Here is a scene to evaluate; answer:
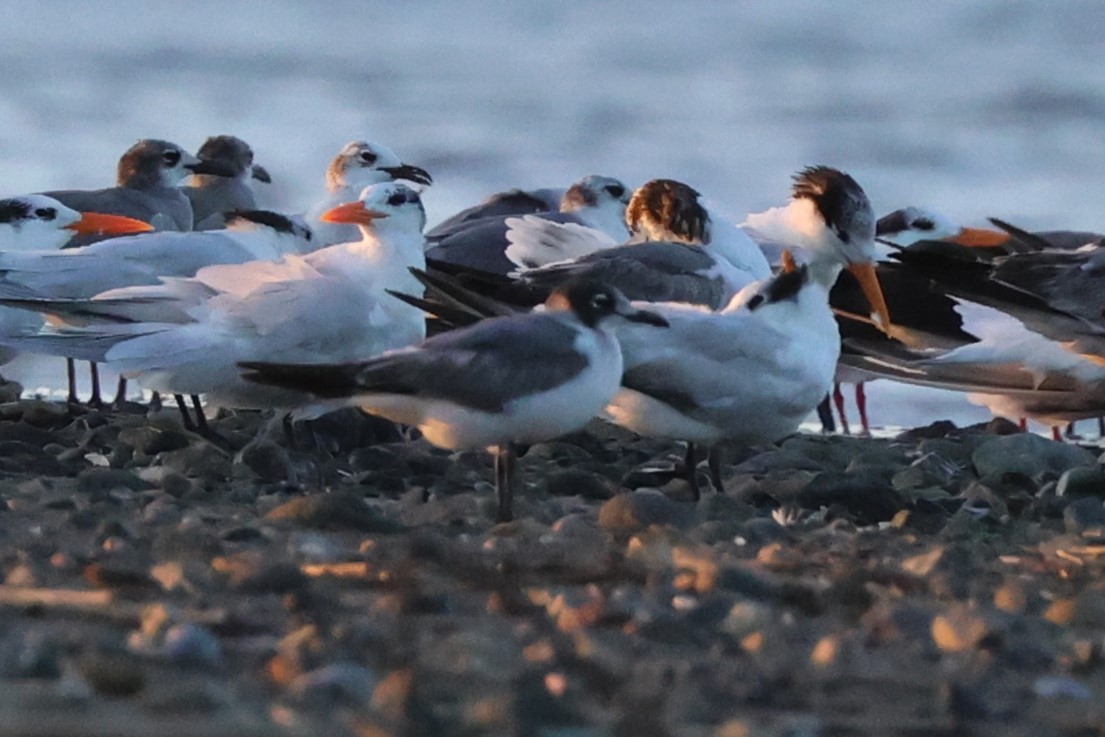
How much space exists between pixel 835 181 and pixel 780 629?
4.21 m

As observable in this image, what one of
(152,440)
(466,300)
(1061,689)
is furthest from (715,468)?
(1061,689)

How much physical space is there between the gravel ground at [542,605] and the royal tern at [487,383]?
0.73ft

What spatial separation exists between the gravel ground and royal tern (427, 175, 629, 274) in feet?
8.28

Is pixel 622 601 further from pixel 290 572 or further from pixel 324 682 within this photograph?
pixel 324 682

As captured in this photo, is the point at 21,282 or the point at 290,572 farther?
the point at 21,282

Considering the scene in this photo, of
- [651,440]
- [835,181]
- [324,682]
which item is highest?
[835,181]

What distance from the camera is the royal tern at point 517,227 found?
860 cm

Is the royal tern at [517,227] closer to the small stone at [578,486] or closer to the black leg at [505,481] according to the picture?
the small stone at [578,486]

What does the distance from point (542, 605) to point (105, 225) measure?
22.1 ft

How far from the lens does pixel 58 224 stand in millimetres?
9562

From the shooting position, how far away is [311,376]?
482 cm

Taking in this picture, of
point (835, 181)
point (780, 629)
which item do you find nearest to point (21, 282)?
point (835, 181)

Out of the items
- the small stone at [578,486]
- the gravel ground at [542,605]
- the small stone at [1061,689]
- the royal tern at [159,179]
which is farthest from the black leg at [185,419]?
the small stone at [1061,689]

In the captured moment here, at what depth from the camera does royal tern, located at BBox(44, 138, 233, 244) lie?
11328 millimetres
